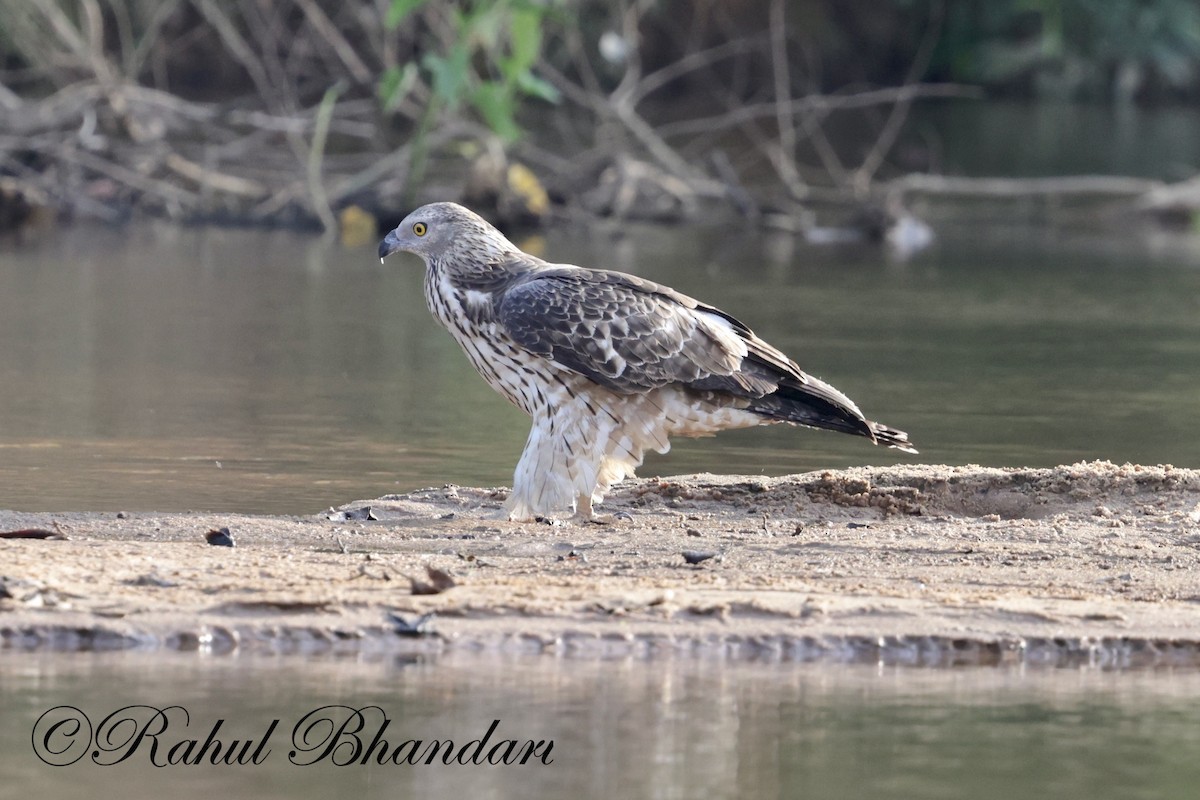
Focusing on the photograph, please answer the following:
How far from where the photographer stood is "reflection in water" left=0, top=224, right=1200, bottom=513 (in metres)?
9.07

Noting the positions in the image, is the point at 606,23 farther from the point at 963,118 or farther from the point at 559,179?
→ the point at 559,179

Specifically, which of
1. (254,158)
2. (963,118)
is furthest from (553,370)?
(963,118)

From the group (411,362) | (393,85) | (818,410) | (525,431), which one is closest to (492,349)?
(818,410)

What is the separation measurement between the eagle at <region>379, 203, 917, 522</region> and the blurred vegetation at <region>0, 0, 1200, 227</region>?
418 inches

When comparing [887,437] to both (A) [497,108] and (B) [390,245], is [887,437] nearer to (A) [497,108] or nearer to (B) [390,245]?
(B) [390,245]

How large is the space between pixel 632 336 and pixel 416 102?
20.2 meters

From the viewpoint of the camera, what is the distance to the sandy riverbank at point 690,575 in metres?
5.70

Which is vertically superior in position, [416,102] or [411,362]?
[416,102]

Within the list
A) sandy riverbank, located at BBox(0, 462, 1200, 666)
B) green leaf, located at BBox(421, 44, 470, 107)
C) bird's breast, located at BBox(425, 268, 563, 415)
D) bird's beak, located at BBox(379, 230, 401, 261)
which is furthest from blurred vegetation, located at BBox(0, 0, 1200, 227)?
sandy riverbank, located at BBox(0, 462, 1200, 666)

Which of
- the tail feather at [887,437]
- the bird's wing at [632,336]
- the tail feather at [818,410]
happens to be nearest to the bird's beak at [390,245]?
the bird's wing at [632,336]

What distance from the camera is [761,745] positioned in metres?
4.96

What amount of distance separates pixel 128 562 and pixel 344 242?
1373cm

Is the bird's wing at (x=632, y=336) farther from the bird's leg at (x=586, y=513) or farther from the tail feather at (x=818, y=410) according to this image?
the bird's leg at (x=586, y=513)

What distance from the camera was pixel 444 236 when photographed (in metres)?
8.24
